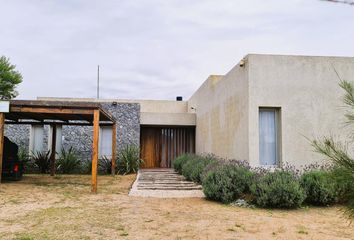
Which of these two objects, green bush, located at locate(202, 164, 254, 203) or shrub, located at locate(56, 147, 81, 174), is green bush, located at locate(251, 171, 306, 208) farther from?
shrub, located at locate(56, 147, 81, 174)

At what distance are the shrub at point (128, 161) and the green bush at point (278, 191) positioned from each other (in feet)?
29.1

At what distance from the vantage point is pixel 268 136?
10.5m

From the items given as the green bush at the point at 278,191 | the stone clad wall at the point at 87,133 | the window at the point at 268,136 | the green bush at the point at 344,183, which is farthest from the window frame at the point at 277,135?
the stone clad wall at the point at 87,133

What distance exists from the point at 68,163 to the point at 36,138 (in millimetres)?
2711

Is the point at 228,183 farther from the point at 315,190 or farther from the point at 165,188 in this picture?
the point at 165,188

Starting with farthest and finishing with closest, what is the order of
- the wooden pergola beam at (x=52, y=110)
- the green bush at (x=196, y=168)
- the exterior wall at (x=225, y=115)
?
the green bush at (x=196, y=168) → the wooden pergola beam at (x=52, y=110) → the exterior wall at (x=225, y=115)

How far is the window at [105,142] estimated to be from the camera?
18594mm

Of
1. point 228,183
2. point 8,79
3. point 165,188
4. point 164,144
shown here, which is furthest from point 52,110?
point 8,79

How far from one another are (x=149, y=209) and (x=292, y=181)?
3428 mm

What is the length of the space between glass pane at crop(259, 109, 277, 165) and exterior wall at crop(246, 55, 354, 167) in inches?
11.3

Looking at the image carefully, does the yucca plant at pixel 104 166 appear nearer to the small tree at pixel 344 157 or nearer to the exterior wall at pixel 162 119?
the exterior wall at pixel 162 119

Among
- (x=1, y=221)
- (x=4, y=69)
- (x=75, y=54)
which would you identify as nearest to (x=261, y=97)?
Result: (x=1, y=221)

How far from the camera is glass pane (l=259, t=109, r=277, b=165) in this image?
10.4 m

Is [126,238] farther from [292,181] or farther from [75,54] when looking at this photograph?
[75,54]
